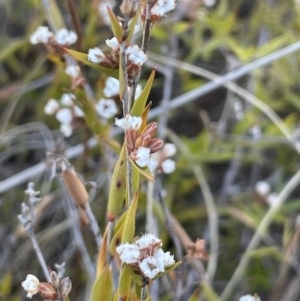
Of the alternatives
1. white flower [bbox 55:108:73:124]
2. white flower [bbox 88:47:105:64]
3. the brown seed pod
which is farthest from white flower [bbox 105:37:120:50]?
white flower [bbox 55:108:73:124]

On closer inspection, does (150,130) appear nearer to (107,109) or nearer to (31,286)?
(31,286)

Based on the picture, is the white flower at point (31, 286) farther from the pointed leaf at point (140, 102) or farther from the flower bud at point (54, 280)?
the pointed leaf at point (140, 102)

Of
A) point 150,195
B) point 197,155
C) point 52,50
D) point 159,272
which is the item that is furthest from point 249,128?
point 159,272

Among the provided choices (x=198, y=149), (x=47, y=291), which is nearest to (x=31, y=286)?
(x=47, y=291)

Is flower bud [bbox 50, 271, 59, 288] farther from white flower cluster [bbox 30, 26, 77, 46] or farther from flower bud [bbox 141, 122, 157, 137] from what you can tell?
white flower cluster [bbox 30, 26, 77, 46]

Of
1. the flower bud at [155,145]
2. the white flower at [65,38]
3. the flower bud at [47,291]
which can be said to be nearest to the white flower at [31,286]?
the flower bud at [47,291]

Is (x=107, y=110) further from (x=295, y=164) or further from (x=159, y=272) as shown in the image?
(x=295, y=164)
